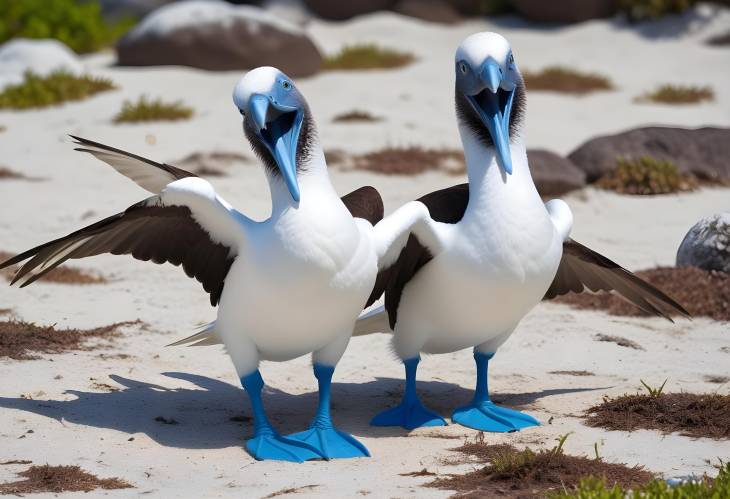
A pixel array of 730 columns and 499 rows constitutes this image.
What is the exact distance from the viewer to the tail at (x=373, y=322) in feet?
20.0

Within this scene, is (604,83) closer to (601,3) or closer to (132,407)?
(601,3)

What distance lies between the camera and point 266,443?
5.23 m

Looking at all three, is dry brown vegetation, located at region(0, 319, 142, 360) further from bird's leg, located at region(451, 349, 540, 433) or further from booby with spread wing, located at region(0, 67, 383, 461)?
bird's leg, located at region(451, 349, 540, 433)

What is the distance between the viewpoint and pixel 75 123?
13.5m

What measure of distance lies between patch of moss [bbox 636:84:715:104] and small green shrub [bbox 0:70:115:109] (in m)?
7.07

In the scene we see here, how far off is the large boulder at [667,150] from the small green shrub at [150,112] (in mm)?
4598

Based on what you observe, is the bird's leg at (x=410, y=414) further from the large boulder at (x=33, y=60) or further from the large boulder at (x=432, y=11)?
the large boulder at (x=432, y=11)

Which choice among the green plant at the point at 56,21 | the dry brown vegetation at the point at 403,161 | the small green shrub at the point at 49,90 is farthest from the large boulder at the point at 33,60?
the dry brown vegetation at the point at 403,161

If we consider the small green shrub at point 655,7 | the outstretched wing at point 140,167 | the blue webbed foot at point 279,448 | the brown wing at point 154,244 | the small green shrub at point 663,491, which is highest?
the small green shrub at point 655,7

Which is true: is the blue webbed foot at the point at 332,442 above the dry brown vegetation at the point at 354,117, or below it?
below

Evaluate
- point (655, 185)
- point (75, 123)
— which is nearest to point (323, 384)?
point (655, 185)

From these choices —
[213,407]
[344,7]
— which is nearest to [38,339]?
[213,407]

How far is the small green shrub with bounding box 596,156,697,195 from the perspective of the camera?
11.4 metres

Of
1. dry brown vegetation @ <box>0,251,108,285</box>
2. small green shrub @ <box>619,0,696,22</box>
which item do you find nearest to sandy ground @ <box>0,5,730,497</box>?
dry brown vegetation @ <box>0,251,108,285</box>
